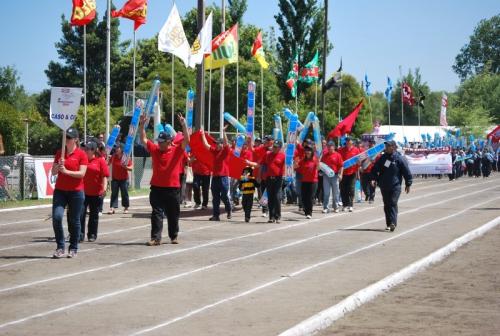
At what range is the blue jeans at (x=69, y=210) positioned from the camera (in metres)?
14.2

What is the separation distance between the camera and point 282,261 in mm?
14242

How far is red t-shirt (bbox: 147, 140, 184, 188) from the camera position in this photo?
53.2ft

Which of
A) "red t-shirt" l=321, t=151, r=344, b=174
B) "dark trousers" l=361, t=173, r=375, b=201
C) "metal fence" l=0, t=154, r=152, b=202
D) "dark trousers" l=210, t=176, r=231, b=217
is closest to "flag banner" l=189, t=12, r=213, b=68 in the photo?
"metal fence" l=0, t=154, r=152, b=202

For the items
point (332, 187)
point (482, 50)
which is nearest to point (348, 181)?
point (332, 187)

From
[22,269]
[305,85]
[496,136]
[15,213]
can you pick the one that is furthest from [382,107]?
[22,269]

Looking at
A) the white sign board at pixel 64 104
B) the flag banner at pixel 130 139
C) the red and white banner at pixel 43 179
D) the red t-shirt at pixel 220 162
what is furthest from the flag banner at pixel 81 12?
the white sign board at pixel 64 104

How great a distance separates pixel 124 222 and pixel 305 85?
55919 millimetres

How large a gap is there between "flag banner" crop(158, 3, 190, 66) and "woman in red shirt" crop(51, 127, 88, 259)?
1652 centimetres

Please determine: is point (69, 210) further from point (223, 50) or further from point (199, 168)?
point (223, 50)

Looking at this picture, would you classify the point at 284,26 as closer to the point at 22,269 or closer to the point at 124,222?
the point at 124,222

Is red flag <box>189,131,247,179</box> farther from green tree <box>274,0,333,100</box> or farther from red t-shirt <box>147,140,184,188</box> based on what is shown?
green tree <box>274,0,333,100</box>

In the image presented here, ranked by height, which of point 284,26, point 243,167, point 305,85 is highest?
point 284,26

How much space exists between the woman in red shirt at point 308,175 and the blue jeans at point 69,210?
9.23 metres

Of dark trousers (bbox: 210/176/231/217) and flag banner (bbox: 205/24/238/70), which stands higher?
flag banner (bbox: 205/24/238/70)
